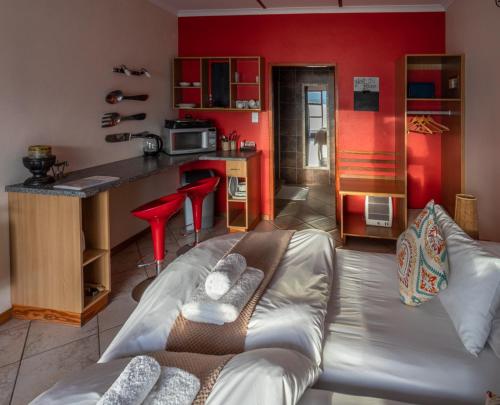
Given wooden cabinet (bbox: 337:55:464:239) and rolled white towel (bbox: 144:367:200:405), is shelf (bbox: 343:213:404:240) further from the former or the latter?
rolled white towel (bbox: 144:367:200:405)

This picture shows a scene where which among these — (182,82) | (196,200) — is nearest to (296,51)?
(182,82)

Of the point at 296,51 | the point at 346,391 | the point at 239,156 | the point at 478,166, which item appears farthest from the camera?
the point at 296,51

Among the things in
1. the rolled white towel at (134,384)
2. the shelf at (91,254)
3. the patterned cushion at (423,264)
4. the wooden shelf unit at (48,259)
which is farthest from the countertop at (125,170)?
the patterned cushion at (423,264)

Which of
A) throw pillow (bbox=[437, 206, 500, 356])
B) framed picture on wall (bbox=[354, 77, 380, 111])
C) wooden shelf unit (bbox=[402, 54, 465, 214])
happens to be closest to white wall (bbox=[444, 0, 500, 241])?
wooden shelf unit (bbox=[402, 54, 465, 214])

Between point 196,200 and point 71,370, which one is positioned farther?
point 196,200

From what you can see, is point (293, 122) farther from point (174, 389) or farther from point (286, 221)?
point (174, 389)

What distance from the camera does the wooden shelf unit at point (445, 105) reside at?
399 centimetres

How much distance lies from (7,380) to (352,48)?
4455mm

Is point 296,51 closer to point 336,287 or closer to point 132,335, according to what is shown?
point 336,287

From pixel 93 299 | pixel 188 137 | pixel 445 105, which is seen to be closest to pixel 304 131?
pixel 445 105

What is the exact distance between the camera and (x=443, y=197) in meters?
4.63

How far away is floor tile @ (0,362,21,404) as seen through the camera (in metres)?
1.98

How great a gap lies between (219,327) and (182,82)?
4182 mm

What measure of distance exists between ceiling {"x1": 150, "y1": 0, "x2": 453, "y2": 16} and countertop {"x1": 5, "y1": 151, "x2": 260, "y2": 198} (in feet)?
5.41
